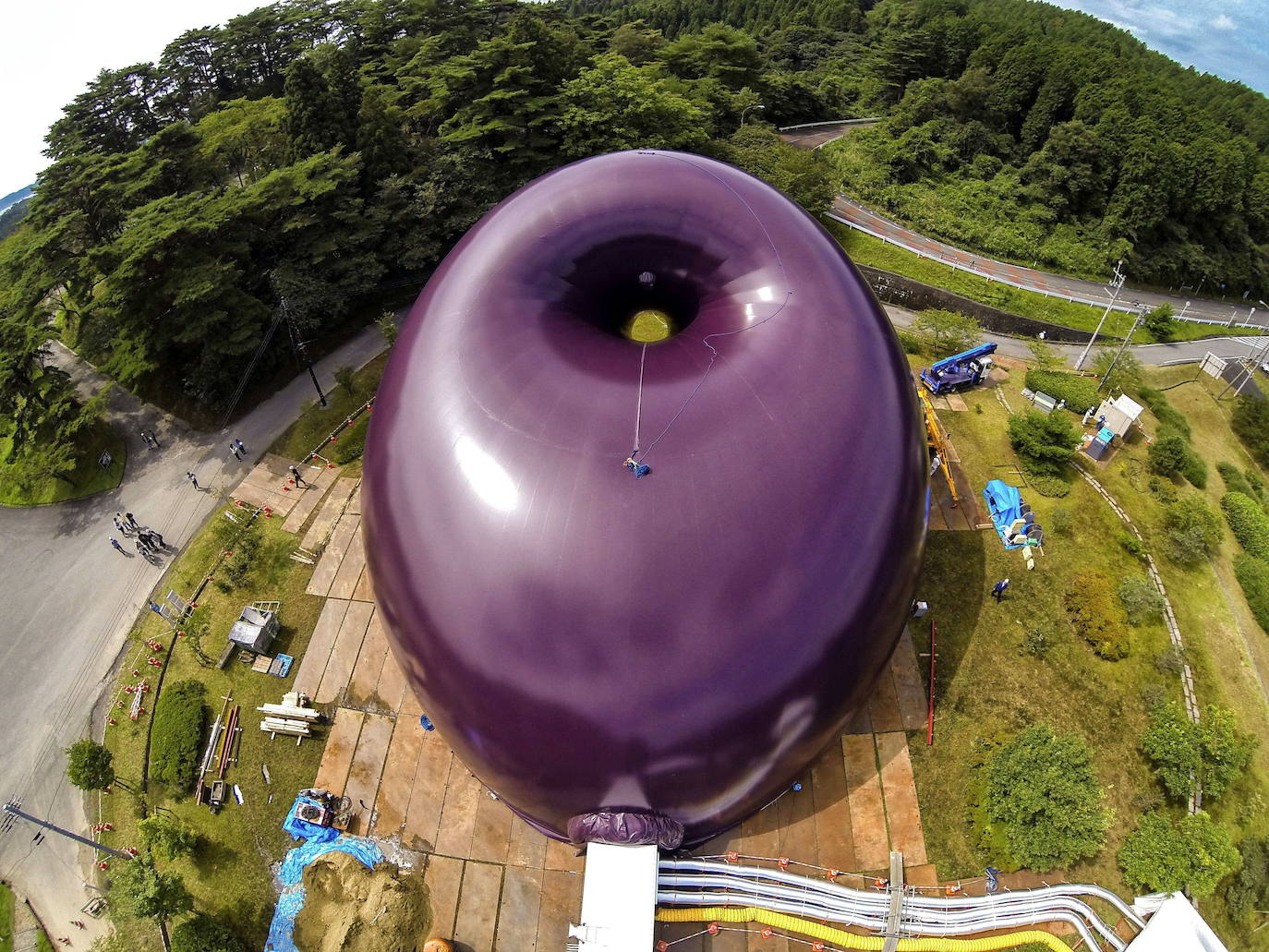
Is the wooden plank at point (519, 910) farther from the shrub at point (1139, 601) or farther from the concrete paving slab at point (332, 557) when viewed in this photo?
the shrub at point (1139, 601)

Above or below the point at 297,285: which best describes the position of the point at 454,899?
below

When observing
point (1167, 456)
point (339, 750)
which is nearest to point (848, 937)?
point (339, 750)

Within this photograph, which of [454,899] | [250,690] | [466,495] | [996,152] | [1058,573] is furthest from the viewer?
[996,152]

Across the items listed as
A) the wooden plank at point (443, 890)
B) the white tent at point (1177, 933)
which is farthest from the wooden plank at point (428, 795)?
the white tent at point (1177, 933)

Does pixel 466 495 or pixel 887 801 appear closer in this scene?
pixel 466 495

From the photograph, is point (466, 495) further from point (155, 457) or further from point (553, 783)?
point (155, 457)

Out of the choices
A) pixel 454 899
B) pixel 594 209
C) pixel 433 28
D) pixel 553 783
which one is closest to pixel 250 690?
pixel 454 899
